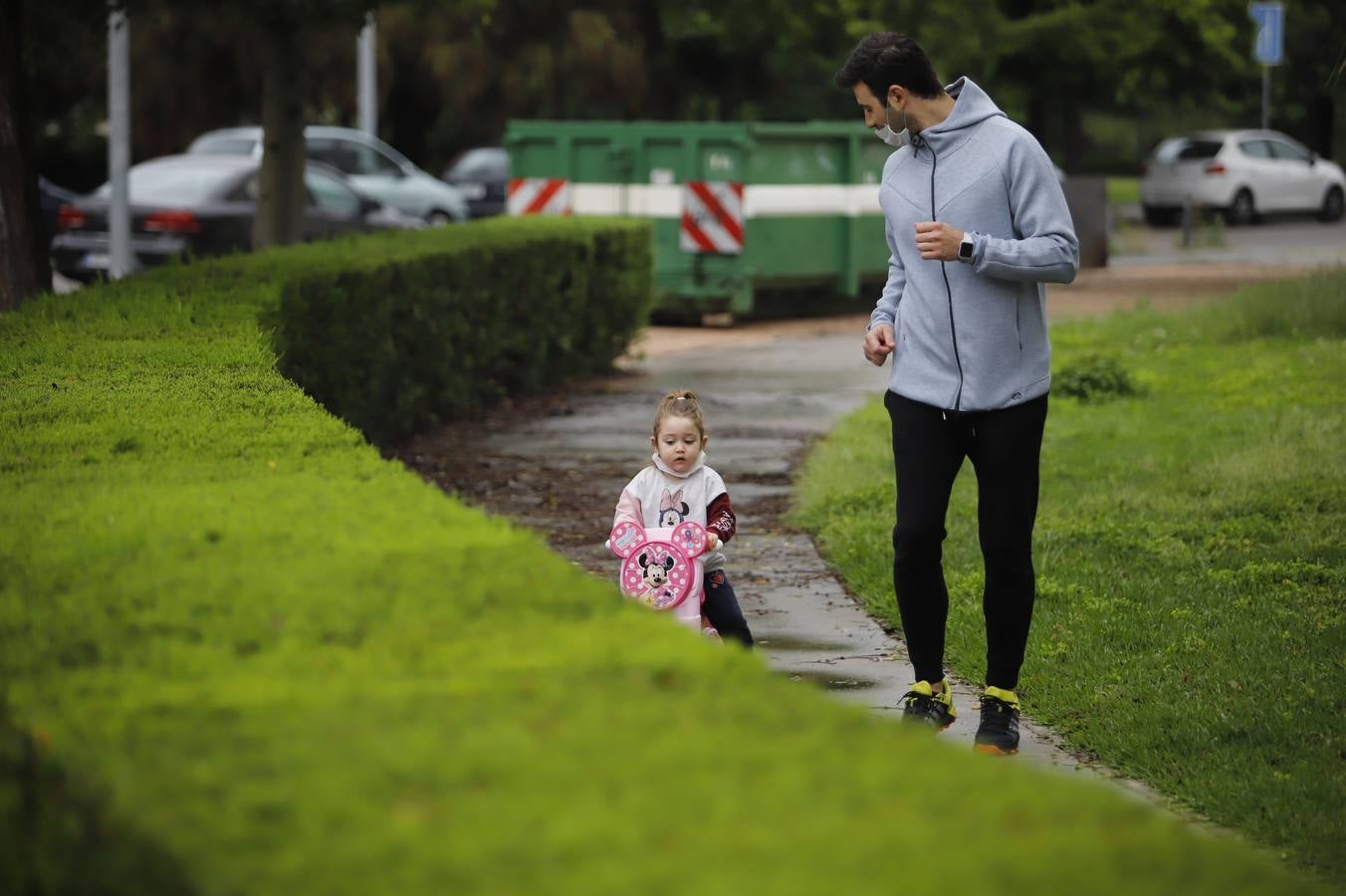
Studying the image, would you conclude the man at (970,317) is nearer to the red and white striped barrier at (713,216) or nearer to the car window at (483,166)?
the red and white striped barrier at (713,216)

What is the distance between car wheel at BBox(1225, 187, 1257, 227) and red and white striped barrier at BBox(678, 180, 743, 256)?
19392 mm

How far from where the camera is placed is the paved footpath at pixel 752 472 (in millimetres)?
6250

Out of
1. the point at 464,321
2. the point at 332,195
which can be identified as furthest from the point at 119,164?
the point at 464,321

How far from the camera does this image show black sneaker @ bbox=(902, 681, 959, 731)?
534 centimetres

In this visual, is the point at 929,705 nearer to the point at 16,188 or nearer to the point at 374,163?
the point at 16,188

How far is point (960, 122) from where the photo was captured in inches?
204

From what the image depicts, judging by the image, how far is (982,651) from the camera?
632cm

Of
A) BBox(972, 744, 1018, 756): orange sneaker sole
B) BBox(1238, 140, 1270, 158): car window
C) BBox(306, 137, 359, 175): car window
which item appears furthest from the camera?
BBox(1238, 140, 1270, 158): car window

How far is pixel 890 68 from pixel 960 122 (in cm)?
24

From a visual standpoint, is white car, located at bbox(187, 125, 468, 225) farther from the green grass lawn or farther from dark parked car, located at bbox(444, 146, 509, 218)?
the green grass lawn

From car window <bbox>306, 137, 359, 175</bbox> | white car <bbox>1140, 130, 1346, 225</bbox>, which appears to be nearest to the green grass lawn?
car window <bbox>306, 137, 359, 175</bbox>

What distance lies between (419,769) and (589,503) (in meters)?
6.93

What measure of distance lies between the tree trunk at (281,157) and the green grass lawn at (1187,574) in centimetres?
486

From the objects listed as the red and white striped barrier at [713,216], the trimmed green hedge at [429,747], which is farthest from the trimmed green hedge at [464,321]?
the trimmed green hedge at [429,747]
